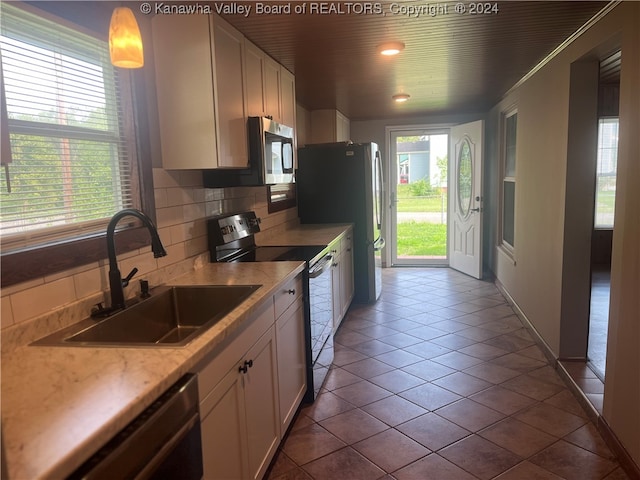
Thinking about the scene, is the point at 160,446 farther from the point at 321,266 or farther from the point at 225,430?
the point at 321,266

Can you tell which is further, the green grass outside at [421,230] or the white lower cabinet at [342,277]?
the green grass outside at [421,230]

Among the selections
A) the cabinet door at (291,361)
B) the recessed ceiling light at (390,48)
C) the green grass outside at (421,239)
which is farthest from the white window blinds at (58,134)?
the green grass outside at (421,239)

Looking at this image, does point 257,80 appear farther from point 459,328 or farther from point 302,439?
point 459,328

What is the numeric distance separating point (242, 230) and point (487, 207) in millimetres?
3864

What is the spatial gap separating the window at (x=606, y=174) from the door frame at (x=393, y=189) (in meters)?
1.90

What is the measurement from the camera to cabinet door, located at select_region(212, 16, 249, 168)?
88.7 inches

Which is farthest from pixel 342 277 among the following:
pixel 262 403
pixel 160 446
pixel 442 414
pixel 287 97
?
pixel 160 446

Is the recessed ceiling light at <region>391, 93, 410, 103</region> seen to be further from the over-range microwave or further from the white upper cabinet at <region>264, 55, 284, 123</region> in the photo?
the over-range microwave

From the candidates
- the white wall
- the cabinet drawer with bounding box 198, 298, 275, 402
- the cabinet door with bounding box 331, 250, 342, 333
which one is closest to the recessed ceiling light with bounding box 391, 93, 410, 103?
the white wall

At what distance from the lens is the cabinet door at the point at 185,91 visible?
7.19 feet

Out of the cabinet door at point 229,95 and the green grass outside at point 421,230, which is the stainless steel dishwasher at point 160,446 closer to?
the cabinet door at point 229,95

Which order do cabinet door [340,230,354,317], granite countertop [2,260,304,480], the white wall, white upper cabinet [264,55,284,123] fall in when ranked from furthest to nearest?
cabinet door [340,230,354,317]
white upper cabinet [264,55,284,123]
the white wall
granite countertop [2,260,304,480]

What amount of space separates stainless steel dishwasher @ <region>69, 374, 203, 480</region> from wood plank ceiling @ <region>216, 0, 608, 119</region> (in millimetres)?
1775

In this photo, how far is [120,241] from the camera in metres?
1.90
